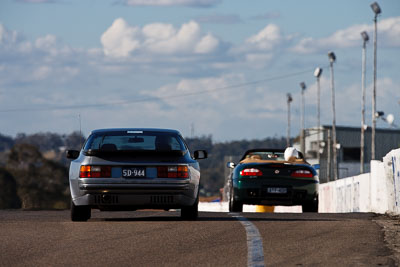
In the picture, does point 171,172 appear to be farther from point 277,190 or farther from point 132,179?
point 277,190

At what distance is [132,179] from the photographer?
14578mm

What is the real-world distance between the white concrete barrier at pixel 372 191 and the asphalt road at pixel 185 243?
155 inches

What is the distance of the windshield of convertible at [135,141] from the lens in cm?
1516

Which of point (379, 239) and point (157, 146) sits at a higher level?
point (157, 146)

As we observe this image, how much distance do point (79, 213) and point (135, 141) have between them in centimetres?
134

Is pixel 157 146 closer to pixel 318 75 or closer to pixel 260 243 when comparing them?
pixel 260 243

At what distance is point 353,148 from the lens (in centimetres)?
12388

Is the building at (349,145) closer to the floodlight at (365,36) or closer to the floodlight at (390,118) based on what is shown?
the floodlight at (390,118)

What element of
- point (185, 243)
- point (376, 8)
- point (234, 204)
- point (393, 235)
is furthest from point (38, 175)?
point (185, 243)

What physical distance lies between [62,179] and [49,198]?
19.8 feet

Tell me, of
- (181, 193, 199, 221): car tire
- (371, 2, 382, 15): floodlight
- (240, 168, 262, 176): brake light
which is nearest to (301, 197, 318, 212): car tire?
(240, 168, 262, 176): brake light

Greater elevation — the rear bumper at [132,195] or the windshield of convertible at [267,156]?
the windshield of convertible at [267,156]

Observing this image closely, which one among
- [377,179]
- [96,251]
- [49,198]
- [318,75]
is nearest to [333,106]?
[318,75]

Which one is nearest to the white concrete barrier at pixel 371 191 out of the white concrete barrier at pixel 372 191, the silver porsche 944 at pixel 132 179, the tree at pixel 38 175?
the white concrete barrier at pixel 372 191
